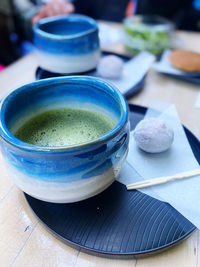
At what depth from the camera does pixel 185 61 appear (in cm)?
87

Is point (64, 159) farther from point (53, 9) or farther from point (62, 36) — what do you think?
point (53, 9)

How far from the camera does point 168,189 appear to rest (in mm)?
478

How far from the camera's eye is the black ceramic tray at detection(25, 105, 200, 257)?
392 mm

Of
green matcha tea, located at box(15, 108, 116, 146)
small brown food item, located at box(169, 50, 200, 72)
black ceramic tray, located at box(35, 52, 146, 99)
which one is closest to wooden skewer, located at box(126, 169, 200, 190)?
green matcha tea, located at box(15, 108, 116, 146)

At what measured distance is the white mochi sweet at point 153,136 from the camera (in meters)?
0.53

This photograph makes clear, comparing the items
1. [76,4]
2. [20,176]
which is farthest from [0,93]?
[76,4]

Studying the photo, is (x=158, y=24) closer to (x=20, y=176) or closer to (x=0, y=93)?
(x=0, y=93)

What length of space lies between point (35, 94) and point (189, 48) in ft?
2.69

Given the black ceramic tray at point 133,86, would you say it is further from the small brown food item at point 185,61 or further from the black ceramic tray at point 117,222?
the black ceramic tray at point 117,222

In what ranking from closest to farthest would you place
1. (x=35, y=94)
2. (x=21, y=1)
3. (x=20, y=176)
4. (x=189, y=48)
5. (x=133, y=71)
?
(x=20, y=176) → (x=35, y=94) → (x=133, y=71) → (x=189, y=48) → (x=21, y=1)

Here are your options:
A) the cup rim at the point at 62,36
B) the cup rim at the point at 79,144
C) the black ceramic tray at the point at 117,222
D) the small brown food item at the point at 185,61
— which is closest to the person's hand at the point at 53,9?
the cup rim at the point at 62,36

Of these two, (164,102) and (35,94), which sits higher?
(35,94)

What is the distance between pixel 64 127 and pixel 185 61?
0.55 meters

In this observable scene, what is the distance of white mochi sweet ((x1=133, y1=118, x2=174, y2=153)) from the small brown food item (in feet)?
1.26
